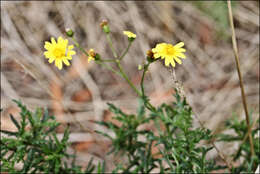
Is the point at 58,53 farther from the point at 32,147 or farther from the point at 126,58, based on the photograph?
the point at 126,58

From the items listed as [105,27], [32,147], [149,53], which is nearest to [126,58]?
[105,27]

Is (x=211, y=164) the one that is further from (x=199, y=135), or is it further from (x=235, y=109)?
(x=235, y=109)

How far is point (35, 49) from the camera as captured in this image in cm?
464

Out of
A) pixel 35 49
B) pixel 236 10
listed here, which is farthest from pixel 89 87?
pixel 236 10

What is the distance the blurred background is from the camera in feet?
13.9

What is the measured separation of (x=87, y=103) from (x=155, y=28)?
1.93 m

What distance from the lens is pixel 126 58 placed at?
484 cm

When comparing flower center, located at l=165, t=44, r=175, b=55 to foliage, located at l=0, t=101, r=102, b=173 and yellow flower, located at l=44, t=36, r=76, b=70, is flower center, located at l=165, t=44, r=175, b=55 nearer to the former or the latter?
yellow flower, located at l=44, t=36, r=76, b=70

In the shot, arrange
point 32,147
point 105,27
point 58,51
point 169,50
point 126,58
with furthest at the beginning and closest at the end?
point 126,58 → point 32,147 → point 105,27 → point 58,51 → point 169,50

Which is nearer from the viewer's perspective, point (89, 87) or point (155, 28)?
point (89, 87)

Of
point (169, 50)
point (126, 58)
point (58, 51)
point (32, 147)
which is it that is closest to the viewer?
point (169, 50)

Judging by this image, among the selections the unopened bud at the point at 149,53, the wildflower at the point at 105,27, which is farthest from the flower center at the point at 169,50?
the wildflower at the point at 105,27

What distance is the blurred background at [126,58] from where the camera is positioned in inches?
167

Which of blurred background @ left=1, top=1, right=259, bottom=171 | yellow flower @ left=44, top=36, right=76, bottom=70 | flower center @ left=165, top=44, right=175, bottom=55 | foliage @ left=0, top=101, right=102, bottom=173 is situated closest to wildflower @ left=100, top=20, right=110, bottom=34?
yellow flower @ left=44, top=36, right=76, bottom=70
